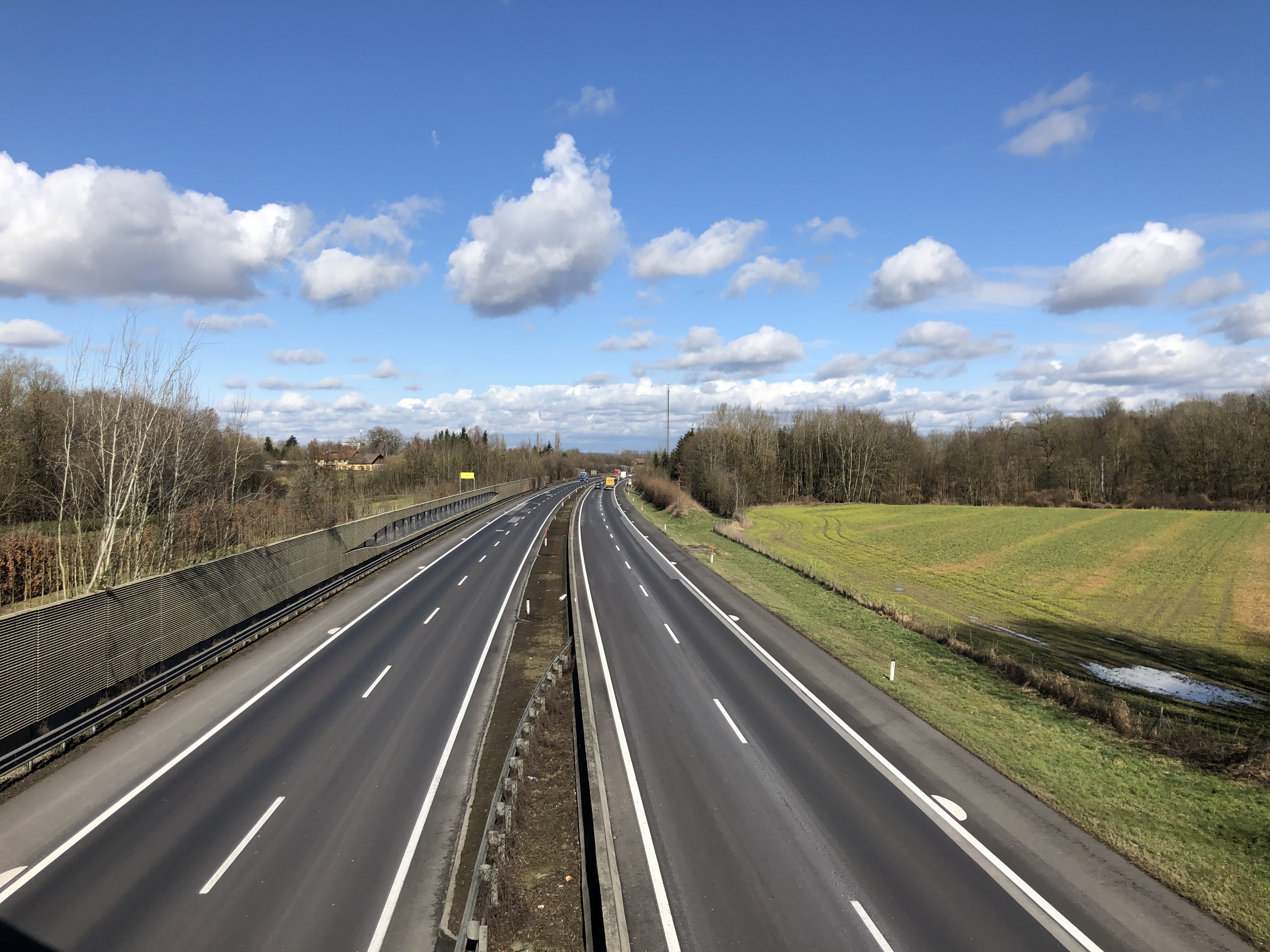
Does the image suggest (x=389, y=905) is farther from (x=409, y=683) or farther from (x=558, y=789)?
(x=409, y=683)

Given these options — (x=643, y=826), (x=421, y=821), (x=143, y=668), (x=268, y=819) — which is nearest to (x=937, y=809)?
(x=643, y=826)

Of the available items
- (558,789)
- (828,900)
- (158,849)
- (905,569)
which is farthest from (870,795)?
(905,569)

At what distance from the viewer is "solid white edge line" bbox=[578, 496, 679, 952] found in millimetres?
8305

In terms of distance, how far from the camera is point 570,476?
184375 mm

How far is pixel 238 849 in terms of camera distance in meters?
Answer: 9.91

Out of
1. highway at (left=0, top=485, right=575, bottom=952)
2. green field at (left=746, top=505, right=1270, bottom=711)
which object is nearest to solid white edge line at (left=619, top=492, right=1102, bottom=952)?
highway at (left=0, top=485, right=575, bottom=952)

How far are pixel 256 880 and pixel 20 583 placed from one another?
1523 cm

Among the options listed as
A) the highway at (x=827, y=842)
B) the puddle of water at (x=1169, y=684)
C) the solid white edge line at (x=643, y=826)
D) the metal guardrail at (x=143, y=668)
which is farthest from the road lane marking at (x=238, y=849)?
the puddle of water at (x=1169, y=684)

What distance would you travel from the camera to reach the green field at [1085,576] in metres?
27.3

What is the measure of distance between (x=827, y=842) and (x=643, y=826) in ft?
9.98

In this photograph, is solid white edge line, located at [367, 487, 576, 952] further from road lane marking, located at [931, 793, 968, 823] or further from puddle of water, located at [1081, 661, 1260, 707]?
puddle of water, located at [1081, 661, 1260, 707]

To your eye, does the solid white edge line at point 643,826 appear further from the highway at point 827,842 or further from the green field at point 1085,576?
the green field at point 1085,576

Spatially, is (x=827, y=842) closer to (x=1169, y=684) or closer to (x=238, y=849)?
(x=238, y=849)

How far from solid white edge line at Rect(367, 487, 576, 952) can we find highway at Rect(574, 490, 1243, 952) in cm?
326
